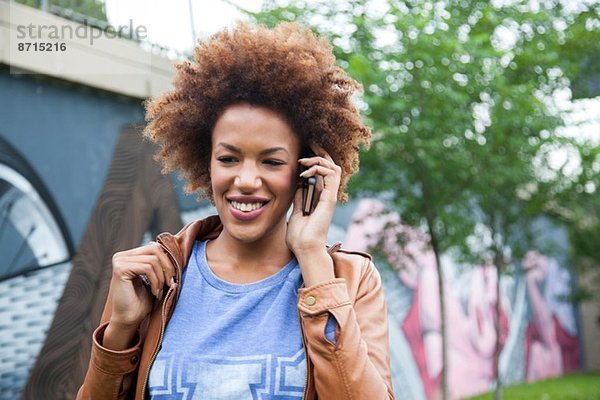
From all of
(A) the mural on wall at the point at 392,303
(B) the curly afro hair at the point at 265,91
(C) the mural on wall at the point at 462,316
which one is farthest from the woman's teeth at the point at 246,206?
(C) the mural on wall at the point at 462,316

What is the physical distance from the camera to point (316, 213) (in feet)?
6.46

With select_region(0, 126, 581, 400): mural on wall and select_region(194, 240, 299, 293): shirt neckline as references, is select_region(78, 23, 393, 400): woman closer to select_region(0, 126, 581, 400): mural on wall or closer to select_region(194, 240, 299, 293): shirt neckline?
select_region(194, 240, 299, 293): shirt neckline

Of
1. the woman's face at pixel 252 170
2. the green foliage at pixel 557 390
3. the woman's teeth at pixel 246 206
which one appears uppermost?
the woman's face at pixel 252 170

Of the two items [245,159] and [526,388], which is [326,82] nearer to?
[245,159]

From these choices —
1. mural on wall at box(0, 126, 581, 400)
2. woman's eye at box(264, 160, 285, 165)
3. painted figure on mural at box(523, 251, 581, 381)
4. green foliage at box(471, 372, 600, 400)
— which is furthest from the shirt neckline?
painted figure on mural at box(523, 251, 581, 381)

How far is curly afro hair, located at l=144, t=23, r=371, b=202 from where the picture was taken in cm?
205

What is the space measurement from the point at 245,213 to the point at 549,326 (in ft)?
48.9

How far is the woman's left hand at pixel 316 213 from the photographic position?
192cm

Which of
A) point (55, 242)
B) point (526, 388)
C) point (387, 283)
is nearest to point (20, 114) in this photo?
point (55, 242)

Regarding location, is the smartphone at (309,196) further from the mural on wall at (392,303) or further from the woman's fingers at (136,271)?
the mural on wall at (392,303)

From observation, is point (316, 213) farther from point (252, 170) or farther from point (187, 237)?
point (187, 237)

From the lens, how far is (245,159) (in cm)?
195

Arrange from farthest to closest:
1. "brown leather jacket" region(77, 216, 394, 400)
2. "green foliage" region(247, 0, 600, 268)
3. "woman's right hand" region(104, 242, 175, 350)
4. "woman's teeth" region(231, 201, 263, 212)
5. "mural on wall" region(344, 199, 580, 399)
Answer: "mural on wall" region(344, 199, 580, 399)
"green foliage" region(247, 0, 600, 268)
"woman's teeth" region(231, 201, 263, 212)
"woman's right hand" region(104, 242, 175, 350)
"brown leather jacket" region(77, 216, 394, 400)

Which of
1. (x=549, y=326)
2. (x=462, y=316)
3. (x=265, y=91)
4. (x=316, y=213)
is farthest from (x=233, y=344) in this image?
(x=549, y=326)
